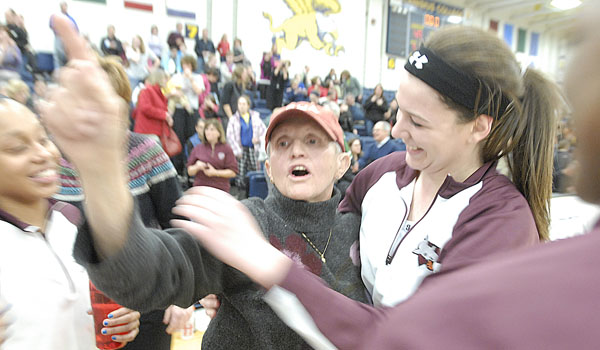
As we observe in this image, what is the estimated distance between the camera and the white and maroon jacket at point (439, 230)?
97cm

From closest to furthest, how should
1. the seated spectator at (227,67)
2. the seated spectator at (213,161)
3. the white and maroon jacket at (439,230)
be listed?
the white and maroon jacket at (439,230), the seated spectator at (213,161), the seated spectator at (227,67)

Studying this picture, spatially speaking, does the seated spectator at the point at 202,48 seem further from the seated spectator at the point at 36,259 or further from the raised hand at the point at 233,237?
the raised hand at the point at 233,237

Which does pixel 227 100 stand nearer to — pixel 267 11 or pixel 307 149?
pixel 267 11

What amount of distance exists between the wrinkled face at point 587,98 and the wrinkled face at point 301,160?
0.75m

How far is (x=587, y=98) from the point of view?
1.46 ft

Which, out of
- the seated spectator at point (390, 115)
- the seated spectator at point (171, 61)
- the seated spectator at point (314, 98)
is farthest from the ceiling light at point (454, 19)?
the seated spectator at point (171, 61)

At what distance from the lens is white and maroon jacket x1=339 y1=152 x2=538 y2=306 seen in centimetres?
97

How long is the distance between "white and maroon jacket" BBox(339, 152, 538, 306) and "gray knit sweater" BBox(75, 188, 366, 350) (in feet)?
0.28

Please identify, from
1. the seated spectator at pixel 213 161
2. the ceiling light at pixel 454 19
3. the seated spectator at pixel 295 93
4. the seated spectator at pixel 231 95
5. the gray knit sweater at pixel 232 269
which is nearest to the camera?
the gray knit sweater at pixel 232 269

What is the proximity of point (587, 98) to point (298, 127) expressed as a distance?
0.80 meters

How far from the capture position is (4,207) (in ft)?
3.84

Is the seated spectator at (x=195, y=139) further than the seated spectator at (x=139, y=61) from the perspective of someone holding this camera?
No

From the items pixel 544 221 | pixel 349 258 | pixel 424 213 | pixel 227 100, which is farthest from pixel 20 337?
A: pixel 227 100

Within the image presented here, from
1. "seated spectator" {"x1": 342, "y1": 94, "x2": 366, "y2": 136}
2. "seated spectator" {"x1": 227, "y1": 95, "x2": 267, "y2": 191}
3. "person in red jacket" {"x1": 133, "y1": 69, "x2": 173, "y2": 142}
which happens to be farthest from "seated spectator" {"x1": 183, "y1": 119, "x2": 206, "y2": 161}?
"seated spectator" {"x1": 342, "y1": 94, "x2": 366, "y2": 136}
